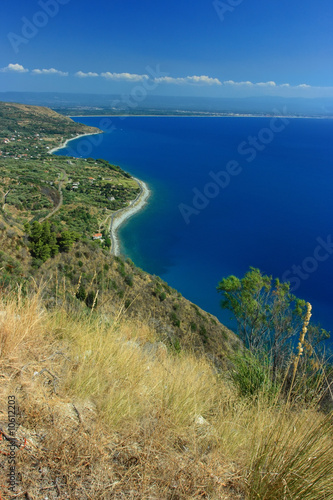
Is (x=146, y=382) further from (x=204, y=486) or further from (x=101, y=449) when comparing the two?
(x=204, y=486)

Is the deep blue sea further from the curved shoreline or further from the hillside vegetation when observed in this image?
the hillside vegetation

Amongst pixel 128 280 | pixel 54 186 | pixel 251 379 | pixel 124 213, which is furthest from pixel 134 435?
pixel 54 186

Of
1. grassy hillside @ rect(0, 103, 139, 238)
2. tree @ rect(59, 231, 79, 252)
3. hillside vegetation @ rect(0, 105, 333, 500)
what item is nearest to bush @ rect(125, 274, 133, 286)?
Result: tree @ rect(59, 231, 79, 252)

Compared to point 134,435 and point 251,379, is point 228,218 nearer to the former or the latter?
point 251,379

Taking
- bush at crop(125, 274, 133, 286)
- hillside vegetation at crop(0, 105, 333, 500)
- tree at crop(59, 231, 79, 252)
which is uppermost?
hillside vegetation at crop(0, 105, 333, 500)

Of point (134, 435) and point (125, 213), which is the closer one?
point (134, 435)

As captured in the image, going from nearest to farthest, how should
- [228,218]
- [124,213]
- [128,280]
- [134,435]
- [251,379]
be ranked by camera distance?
[134,435] < [251,379] < [128,280] < [124,213] < [228,218]

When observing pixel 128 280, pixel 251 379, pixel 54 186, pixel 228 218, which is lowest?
pixel 128 280

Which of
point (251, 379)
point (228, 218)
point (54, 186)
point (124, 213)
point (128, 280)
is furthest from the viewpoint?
point (228, 218)
